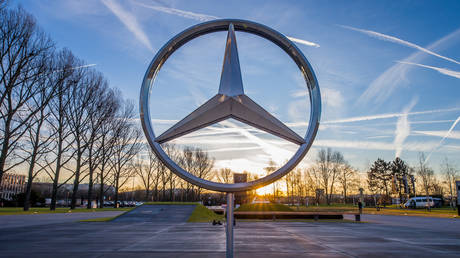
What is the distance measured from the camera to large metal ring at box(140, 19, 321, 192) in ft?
18.5

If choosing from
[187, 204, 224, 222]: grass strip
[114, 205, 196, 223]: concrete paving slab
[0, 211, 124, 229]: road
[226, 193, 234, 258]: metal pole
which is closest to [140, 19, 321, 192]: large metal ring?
[226, 193, 234, 258]: metal pole

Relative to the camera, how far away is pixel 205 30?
20.9 feet

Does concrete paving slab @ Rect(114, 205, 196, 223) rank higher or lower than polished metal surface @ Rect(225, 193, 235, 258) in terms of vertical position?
lower

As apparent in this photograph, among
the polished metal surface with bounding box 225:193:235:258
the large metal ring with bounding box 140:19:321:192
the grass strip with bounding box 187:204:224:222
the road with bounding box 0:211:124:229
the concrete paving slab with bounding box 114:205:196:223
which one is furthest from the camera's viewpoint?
the grass strip with bounding box 187:204:224:222

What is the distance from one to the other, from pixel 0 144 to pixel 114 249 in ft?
85.6

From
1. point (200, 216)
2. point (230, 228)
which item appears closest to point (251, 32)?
point (230, 228)

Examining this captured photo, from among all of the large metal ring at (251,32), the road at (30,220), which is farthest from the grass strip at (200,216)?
the large metal ring at (251,32)

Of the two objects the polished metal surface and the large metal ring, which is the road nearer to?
the large metal ring

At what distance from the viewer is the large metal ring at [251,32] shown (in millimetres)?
5652

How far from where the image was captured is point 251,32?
655cm

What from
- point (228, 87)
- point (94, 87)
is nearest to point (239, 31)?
point (228, 87)

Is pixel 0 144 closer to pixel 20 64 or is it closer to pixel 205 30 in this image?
pixel 20 64

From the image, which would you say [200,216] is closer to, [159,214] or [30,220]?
[159,214]

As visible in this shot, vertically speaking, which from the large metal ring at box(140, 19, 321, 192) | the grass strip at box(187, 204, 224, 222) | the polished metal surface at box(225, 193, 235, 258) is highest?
the large metal ring at box(140, 19, 321, 192)
